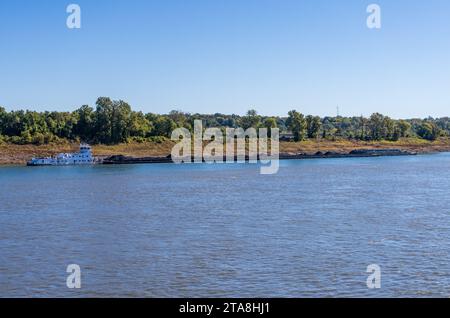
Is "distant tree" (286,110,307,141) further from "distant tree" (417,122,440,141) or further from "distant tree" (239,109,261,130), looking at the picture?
"distant tree" (417,122,440,141)

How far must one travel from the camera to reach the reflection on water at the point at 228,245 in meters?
15.6

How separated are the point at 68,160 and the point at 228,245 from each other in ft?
256

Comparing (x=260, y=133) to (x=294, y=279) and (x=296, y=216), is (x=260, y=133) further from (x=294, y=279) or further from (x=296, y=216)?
(x=294, y=279)

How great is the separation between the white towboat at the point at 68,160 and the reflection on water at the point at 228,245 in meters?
57.1

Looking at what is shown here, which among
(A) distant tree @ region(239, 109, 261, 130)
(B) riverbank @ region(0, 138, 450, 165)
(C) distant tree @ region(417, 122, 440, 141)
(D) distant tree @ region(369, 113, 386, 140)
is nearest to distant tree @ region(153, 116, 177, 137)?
(B) riverbank @ region(0, 138, 450, 165)

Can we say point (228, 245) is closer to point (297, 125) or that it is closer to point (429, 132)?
point (297, 125)

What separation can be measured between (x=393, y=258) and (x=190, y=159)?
293 feet

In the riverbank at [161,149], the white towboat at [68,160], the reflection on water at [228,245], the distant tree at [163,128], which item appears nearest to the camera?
the reflection on water at [228,245]

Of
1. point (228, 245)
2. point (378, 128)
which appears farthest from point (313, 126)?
point (228, 245)

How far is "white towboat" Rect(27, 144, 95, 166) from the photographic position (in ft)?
306

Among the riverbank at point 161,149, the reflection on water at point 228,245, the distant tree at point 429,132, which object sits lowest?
the reflection on water at point 228,245

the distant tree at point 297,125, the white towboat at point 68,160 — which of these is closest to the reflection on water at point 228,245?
A: the white towboat at point 68,160

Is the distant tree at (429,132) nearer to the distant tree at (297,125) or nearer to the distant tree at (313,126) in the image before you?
the distant tree at (313,126)
